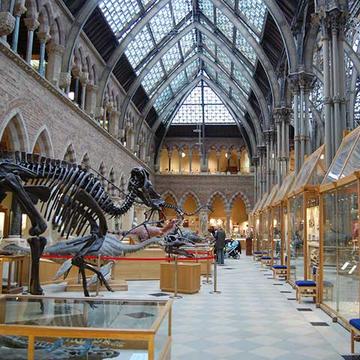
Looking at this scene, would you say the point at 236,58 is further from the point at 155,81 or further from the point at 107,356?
the point at 107,356

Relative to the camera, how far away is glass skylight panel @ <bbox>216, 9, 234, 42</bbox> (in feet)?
95.1

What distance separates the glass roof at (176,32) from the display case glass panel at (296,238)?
13.5 metres

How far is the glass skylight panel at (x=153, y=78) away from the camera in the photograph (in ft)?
109

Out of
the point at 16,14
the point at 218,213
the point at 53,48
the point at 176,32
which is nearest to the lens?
the point at 16,14

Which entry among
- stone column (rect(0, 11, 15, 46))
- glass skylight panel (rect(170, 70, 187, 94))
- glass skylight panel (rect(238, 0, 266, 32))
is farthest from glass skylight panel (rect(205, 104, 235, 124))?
stone column (rect(0, 11, 15, 46))

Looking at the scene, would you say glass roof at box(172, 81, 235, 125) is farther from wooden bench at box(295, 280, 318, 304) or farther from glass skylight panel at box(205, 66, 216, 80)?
wooden bench at box(295, 280, 318, 304)

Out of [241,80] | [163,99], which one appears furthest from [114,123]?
[163,99]

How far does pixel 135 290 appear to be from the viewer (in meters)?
11.2

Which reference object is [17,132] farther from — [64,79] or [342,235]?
[342,235]

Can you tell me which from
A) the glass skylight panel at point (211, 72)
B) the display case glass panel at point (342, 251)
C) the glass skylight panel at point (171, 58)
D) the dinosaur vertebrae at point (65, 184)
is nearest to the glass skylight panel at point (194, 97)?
the glass skylight panel at point (211, 72)

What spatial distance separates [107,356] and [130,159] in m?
28.1

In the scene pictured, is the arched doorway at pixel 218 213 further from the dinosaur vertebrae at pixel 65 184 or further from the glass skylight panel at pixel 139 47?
the dinosaur vertebrae at pixel 65 184

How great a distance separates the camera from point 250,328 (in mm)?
7074

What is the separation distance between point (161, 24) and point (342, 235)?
24351mm
